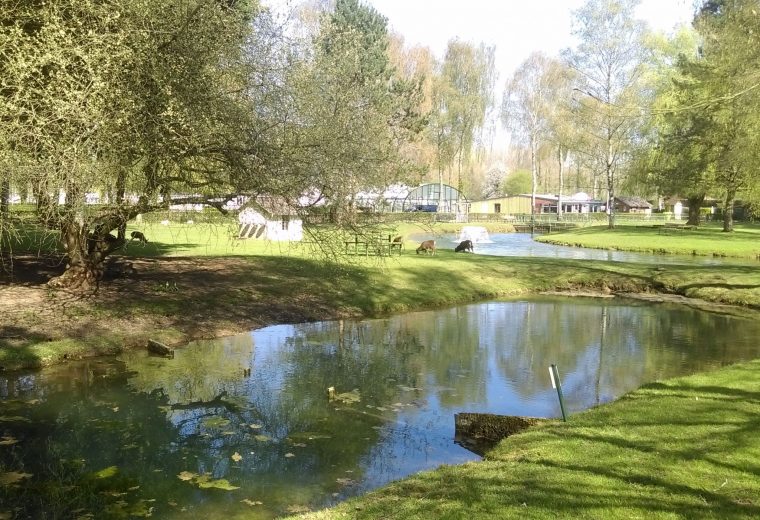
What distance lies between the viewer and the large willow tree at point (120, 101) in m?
9.78

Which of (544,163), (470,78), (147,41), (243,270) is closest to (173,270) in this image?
(243,270)

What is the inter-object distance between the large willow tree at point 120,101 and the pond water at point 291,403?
3452 mm

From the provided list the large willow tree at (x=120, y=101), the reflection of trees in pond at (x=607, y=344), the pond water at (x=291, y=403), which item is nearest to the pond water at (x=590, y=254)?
the reflection of trees in pond at (x=607, y=344)

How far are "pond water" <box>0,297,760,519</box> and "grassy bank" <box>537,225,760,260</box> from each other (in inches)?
809

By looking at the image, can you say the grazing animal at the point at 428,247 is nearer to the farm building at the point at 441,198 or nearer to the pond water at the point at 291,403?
the pond water at the point at 291,403

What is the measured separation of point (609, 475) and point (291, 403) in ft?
17.8

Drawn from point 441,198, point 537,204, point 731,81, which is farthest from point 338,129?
point 537,204

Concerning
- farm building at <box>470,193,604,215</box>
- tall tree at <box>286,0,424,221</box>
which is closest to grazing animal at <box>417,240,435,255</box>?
tall tree at <box>286,0,424,221</box>

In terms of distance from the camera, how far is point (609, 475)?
17.7ft

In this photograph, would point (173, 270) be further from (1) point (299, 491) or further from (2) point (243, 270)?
(1) point (299, 491)

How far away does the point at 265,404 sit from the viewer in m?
9.52

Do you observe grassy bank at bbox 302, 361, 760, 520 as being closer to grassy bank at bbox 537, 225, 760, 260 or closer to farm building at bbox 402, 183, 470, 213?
grassy bank at bbox 537, 225, 760, 260

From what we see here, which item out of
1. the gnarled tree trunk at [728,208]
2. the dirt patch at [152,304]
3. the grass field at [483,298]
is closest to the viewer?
the grass field at [483,298]

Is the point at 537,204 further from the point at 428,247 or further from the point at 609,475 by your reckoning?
the point at 609,475
